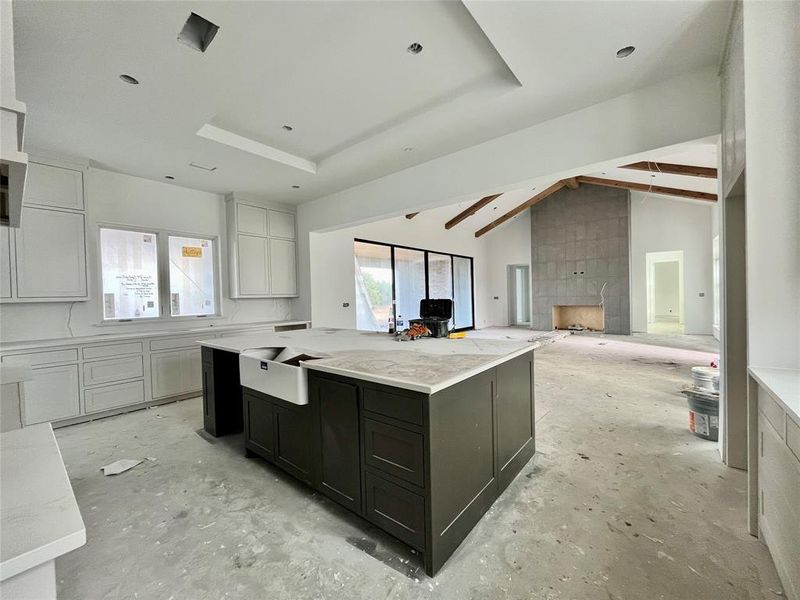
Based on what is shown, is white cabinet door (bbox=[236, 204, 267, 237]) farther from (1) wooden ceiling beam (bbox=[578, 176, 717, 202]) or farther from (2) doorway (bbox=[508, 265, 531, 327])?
(2) doorway (bbox=[508, 265, 531, 327])

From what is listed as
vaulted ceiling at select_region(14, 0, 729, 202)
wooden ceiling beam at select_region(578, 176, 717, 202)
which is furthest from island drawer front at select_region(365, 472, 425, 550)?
wooden ceiling beam at select_region(578, 176, 717, 202)

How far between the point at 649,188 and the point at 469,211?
4.11 meters


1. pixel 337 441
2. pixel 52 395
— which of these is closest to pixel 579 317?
pixel 337 441

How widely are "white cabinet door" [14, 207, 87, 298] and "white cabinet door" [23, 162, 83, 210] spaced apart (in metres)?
0.10

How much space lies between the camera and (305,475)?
2.09 metres

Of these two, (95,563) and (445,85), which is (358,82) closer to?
(445,85)

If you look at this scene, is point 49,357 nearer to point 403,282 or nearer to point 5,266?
point 5,266

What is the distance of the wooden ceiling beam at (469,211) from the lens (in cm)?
870

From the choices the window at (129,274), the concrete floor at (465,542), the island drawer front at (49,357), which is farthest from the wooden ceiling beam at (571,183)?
the island drawer front at (49,357)

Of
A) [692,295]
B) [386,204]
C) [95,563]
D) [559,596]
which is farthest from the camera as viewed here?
[692,295]

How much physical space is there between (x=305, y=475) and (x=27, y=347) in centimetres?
311

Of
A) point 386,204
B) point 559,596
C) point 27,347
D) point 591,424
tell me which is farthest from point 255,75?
point 591,424

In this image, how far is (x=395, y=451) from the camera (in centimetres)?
160

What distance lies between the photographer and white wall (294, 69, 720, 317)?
2413mm
